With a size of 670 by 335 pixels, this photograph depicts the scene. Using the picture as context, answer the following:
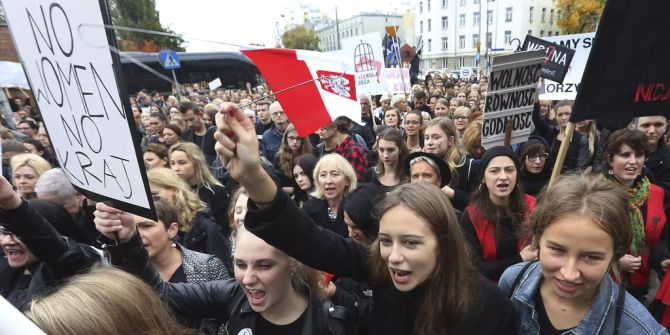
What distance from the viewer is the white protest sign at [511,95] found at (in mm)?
3355

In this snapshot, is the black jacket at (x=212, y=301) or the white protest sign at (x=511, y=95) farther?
the white protest sign at (x=511, y=95)

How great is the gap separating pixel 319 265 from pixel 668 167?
12.6ft

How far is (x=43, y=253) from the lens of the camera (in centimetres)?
178

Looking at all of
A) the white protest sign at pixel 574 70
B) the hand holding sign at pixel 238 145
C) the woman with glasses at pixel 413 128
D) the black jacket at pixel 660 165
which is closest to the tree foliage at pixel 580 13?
the white protest sign at pixel 574 70

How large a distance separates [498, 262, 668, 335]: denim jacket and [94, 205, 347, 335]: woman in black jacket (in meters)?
0.71

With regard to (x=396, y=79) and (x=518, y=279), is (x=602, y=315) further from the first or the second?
(x=396, y=79)

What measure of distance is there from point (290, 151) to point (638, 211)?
11.4 ft

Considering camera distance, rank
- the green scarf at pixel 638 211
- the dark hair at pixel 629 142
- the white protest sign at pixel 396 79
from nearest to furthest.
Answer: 1. the green scarf at pixel 638 211
2. the dark hair at pixel 629 142
3. the white protest sign at pixel 396 79

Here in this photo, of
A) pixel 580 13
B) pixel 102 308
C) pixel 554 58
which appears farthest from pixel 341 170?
pixel 580 13

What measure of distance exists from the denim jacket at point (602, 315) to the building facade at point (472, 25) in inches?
2136

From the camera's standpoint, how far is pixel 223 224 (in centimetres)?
382

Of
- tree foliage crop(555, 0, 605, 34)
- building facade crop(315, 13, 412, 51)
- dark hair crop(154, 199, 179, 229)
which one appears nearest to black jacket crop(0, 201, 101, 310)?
dark hair crop(154, 199, 179, 229)

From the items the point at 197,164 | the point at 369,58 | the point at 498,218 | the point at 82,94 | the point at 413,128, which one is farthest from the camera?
the point at 369,58

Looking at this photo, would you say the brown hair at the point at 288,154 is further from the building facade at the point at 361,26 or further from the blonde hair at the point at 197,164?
the building facade at the point at 361,26
